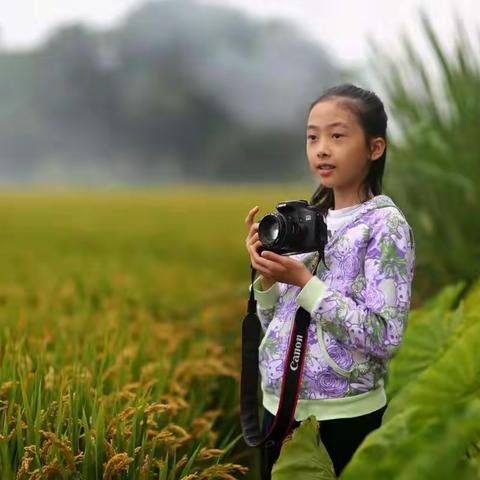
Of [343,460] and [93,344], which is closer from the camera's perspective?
[343,460]

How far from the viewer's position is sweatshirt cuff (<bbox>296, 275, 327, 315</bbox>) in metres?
1.33

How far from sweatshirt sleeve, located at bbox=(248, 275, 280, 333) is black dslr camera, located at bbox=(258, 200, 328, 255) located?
127mm

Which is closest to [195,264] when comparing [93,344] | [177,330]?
[177,330]

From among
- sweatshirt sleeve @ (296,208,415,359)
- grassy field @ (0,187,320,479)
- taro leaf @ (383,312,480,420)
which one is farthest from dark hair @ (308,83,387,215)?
grassy field @ (0,187,320,479)

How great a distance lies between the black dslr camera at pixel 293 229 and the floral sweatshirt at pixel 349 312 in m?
0.05

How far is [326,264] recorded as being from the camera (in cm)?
142

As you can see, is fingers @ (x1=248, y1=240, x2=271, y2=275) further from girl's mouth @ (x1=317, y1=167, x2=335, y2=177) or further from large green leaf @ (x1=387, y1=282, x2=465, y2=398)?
large green leaf @ (x1=387, y1=282, x2=465, y2=398)

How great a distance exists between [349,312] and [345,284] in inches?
2.8

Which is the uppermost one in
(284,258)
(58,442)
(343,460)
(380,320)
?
(284,258)

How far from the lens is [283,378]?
139 cm

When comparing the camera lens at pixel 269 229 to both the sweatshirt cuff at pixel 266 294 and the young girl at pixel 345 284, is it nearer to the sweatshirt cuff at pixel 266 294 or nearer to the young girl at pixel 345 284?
the young girl at pixel 345 284

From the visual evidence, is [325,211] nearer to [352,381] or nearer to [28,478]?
[352,381]

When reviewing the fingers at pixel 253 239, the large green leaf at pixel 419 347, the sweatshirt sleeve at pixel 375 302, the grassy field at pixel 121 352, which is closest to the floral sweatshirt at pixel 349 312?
the sweatshirt sleeve at pixel 375 302

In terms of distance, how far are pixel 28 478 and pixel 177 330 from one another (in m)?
1.77
